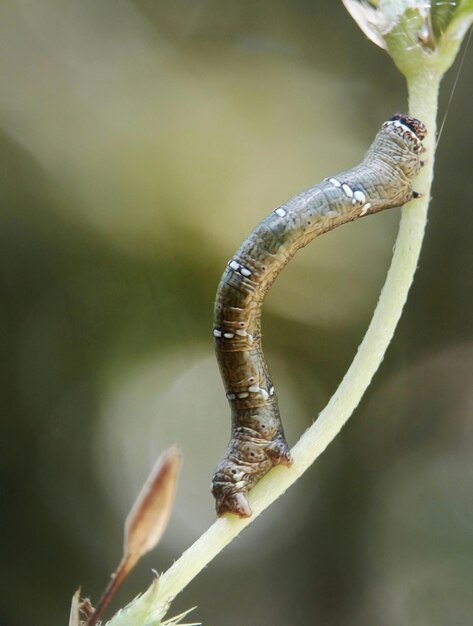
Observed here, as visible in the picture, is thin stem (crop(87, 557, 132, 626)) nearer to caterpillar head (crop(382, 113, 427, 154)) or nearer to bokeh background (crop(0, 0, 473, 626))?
caterpillar head (crop(382, 113, 427, 154))

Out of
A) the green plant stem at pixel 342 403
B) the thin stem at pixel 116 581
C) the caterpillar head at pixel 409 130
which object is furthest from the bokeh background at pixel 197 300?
the thin stem at pixel 116 581

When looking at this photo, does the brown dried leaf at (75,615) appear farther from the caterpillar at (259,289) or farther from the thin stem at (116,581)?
the caterpillar at (259,289)

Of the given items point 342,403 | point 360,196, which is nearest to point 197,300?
point 360,196

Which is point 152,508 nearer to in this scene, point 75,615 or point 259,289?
point 75,615

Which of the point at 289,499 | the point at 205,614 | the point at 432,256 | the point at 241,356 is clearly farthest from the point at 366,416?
the point at 241,356

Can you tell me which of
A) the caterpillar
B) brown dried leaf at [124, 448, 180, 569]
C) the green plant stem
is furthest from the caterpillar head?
brown dried leaf at [124, 448, 180, 569]

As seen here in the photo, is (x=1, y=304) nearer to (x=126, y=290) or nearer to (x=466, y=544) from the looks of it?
(x=126, y=290)

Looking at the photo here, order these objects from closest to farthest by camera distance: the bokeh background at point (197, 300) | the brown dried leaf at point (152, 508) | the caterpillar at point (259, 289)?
the brown dried leaf at point (152, 508), the caterpillar at point (259, 289), the bokeh background at point (197, 300)
